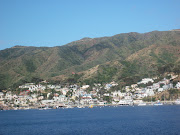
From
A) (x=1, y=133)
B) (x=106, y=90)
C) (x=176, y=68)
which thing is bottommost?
(x=1, y=133)

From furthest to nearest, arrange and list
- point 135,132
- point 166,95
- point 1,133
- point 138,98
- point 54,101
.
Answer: point 54,101 → point 138,98 → point 166,95 → point 1,133 → point 135,132

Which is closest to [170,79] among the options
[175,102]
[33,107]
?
[175,102]

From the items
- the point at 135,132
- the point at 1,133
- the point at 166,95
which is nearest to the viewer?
the point at 135,132

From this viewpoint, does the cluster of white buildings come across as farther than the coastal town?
Yes

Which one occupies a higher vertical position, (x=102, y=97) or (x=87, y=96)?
(x=87, y=96)

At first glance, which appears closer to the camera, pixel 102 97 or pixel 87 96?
pixel 102 97

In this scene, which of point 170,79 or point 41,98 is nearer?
point 170,79

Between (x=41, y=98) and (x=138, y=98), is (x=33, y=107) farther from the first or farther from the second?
(x=138, y=98)

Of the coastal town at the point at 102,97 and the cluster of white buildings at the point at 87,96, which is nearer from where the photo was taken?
the coastal town at the point at 102,97
